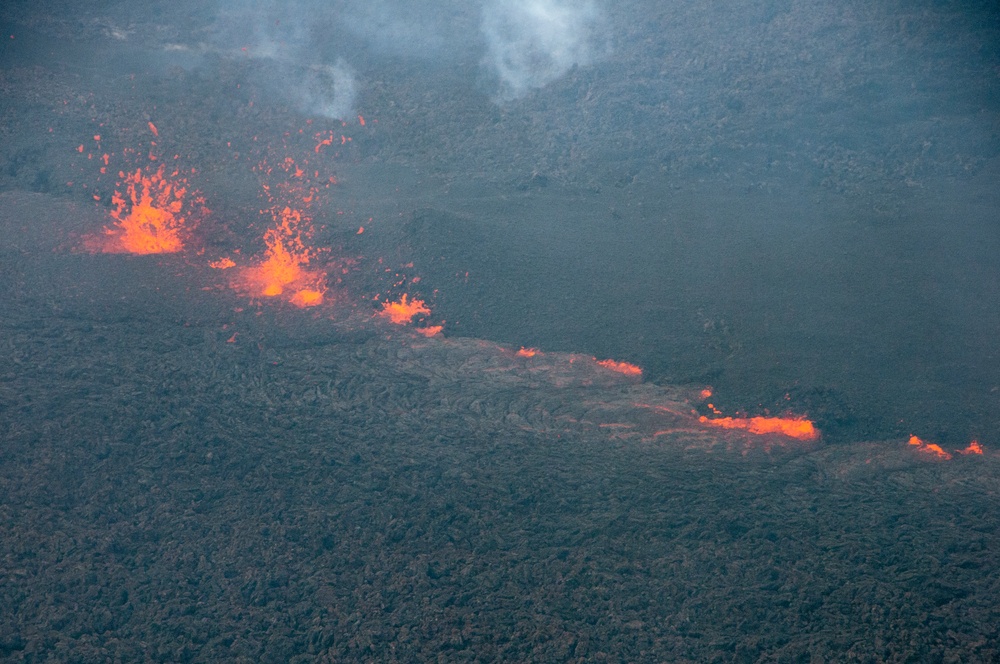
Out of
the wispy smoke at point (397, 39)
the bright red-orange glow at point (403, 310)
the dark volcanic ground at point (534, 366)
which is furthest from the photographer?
the wispy smoke at point (397, 39)

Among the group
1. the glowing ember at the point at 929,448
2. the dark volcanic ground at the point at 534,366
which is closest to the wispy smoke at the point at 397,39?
the dark volcanic ground at the point at 534,366

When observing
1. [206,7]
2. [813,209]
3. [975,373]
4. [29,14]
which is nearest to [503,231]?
[813,209]

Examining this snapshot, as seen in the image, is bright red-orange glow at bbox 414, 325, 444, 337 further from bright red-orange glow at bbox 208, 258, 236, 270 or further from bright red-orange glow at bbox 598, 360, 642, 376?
bright red-orange glow at bbox 208, 258, 236, 270

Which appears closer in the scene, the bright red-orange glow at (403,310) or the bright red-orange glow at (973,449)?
the bright red-orange glow at (973,449)

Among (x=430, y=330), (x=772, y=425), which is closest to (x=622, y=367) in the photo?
(x=772, y=425)

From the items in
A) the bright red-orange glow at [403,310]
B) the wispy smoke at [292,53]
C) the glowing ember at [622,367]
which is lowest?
the glowing ember at [622,367]

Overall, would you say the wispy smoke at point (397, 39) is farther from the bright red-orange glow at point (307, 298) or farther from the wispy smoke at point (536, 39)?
the bright red-orange glow at point (307, 298)

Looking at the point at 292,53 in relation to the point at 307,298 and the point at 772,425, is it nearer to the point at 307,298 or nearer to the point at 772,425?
the point at 307,298
